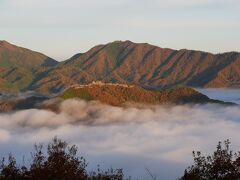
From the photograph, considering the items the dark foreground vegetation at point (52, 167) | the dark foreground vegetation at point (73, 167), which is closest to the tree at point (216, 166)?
the dark foreground vegetation at point (73, 167)

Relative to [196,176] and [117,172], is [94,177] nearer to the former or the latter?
[117,172]

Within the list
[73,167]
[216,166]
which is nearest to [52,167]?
[73,167]

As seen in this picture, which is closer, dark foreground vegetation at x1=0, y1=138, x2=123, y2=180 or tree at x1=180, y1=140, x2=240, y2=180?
tree at x1=180, y1=140, x2=240, y2=180

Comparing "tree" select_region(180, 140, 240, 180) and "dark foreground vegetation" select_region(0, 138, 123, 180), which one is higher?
"dark foreground vegetation" select_region(0, 138, 123, 180)

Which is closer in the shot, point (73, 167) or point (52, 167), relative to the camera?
point (52, 167)

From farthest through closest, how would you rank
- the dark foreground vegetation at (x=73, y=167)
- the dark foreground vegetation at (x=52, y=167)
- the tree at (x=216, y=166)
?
the dark foreground vegetation at (x=52, y=167), the dark foreground vegetation at (x=73, y=167), the tree at (x=216, y=166)

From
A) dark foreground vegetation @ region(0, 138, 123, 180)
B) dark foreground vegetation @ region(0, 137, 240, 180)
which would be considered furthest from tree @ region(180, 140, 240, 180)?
dark foreground vegetation @ region(0, 138, 123, 180)

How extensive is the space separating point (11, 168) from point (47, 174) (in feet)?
19.1

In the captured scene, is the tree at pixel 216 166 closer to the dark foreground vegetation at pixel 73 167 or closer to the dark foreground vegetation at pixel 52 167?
the dark foreground vegetation at pixel 73 167

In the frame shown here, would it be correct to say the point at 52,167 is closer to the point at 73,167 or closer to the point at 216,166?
the point at 73,167

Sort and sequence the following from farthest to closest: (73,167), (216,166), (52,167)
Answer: (73,167) → (52,167) → (216,166)

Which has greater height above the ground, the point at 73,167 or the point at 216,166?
the point at 73,167

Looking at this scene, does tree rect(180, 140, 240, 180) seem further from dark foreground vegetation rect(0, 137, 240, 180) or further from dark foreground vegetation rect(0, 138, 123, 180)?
dark foreground vegetation rect(0, 138, 123, 180)

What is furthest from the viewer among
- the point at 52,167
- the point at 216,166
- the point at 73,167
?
the point at 73,167
